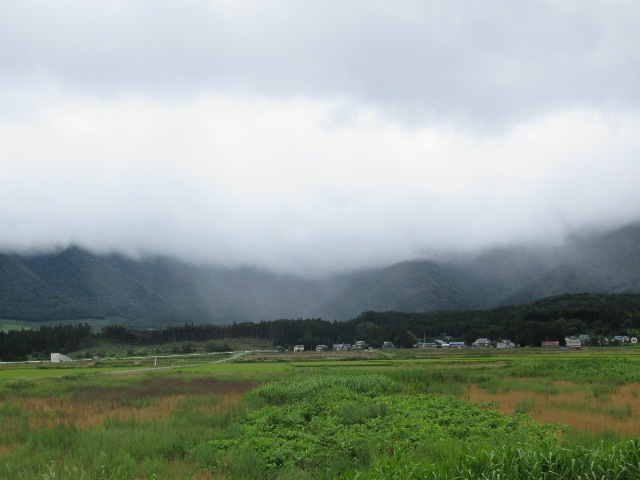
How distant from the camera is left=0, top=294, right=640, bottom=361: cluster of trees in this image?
11625cm

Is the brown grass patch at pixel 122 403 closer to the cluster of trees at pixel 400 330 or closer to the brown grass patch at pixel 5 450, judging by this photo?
the brown grass patch at pixel 5 450

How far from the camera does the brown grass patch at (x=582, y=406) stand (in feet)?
57.5

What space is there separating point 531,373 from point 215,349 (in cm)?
9732

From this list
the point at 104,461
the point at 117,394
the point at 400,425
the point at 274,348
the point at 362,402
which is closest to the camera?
the point at 104,461

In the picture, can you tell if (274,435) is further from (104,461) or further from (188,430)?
(104,461)

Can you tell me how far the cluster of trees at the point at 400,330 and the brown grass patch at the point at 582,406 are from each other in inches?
3715

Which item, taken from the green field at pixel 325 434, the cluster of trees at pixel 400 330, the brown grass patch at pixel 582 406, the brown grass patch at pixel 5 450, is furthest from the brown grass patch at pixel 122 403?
the cluster of trees at pixel 400 330

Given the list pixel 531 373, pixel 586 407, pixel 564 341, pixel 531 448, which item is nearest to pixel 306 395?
pixel 586 407

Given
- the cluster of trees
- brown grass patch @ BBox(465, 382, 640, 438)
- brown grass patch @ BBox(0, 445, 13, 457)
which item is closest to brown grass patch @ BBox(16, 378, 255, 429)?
brown grass patch @ BBox(0, 445, 13, 457)

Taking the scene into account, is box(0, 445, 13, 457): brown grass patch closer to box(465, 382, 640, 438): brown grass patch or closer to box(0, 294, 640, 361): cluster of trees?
box(465, 382, 640, 438): brown grass patch

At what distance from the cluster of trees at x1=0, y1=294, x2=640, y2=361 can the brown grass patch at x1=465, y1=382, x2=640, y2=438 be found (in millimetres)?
94367

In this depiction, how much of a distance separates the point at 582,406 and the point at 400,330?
118545 millimetres

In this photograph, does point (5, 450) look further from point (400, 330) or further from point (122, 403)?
point (400, 330)

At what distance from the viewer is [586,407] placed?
22.1 m
